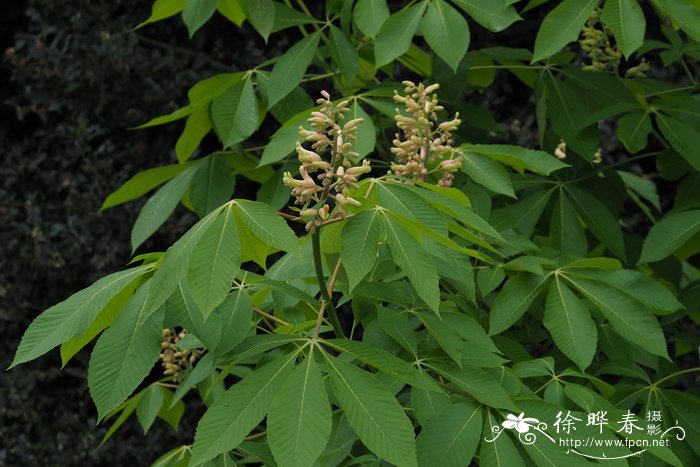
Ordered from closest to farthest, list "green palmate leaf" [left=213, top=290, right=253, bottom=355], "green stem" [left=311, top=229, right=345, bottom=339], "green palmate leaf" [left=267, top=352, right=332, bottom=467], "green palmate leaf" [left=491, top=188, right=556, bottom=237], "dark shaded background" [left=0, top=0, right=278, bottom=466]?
"green palmate leaf" [left=267, top=352, right=332, bottom=467] → "green stem" [left=311, top=229, right=345, bottom=339] → "green palmate leaf" [left=213, top=290, right=253, bottom=355] → "green palmate leaf" [left=491, top=188, right=556, bottom=237] → "dark shaded background" [left=0, top=0, right=278, bottom=466]

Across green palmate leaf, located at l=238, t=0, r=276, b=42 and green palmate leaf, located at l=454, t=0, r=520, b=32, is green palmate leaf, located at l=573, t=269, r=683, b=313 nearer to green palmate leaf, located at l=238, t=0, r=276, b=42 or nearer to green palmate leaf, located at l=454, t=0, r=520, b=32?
green palmate leaf, located at l=454, t=0, r=520, b=32

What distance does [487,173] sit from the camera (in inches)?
65.1

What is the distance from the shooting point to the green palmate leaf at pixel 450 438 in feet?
4.00

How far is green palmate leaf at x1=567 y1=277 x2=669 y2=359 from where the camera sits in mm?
1477

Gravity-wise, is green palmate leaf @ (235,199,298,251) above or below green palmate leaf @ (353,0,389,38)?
above

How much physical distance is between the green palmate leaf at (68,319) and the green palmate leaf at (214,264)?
17 centimetres

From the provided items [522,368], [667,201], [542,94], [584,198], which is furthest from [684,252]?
[667,201]

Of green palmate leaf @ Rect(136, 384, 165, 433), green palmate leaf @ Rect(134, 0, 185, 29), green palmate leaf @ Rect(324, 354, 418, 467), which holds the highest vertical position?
green palmate leaf @ Rect(134, 0, 185, 29)

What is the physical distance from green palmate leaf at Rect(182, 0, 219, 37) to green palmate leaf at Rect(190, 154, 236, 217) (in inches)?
13.0

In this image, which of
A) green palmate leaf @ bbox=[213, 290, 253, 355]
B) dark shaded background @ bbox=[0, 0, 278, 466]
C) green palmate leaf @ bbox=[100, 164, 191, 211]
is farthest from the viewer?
dark shaded background @ bbox=[0, 0, 278, 466]

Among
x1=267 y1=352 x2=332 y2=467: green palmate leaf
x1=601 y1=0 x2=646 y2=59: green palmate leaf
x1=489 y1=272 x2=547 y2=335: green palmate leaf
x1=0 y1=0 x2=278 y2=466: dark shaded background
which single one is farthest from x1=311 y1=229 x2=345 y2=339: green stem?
x1=0 y1=0 x2=278 y2=466: dark shaded background

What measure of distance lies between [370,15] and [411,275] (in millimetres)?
800

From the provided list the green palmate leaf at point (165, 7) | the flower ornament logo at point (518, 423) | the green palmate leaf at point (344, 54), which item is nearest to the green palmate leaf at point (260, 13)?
the green palmate leaf at point (344, 54)

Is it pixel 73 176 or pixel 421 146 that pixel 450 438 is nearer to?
pixel 421 146
